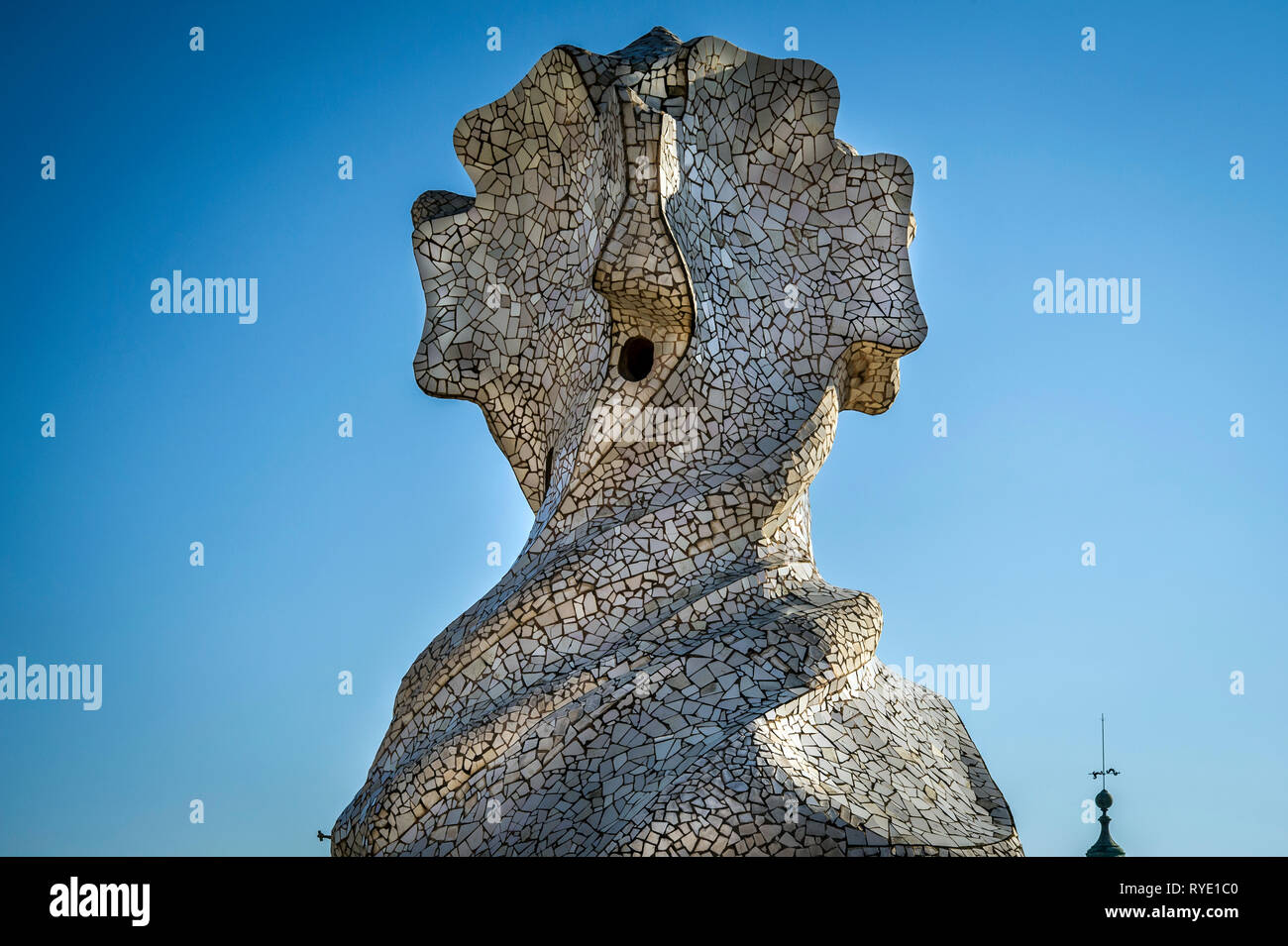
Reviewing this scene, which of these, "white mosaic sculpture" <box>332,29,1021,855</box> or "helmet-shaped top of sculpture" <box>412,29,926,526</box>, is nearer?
"white mosaic sculpture" <box>332,29,1021,855</box>

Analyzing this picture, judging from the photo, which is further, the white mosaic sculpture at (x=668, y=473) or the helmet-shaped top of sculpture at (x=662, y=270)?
the helmet-shaped top of sculpture at (x=662, y=270)

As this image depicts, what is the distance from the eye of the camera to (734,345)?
538 inches

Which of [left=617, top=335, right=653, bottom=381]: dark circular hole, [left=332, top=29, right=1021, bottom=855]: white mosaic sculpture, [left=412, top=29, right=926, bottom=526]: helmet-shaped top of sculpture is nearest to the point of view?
[left=332, top=29, right=1021, bottom=855]: white mosaic sculpture

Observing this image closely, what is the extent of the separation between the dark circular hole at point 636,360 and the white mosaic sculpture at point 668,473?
0.02 meters

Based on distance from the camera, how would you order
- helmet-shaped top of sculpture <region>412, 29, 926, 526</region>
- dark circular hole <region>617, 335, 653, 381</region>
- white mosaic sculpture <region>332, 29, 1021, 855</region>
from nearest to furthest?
white mosaic sculpture <region>332, 29, 1021, 855</region>, helmet-shaped top of sculpture <region>412, 29, 926, 526</region>, dark circular hole <region>617, 335, 653, 381</region>

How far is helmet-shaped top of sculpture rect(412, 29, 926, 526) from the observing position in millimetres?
13258

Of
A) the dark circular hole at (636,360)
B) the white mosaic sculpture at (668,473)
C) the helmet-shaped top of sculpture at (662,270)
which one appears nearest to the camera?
the white mosaic sculpture at (668,473)

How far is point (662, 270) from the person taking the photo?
43.0ft

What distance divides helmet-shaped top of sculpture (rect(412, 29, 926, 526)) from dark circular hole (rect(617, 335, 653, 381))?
Result: 17mm

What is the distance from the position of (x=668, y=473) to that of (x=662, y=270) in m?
1.51

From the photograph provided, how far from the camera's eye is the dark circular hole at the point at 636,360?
13648 mm
